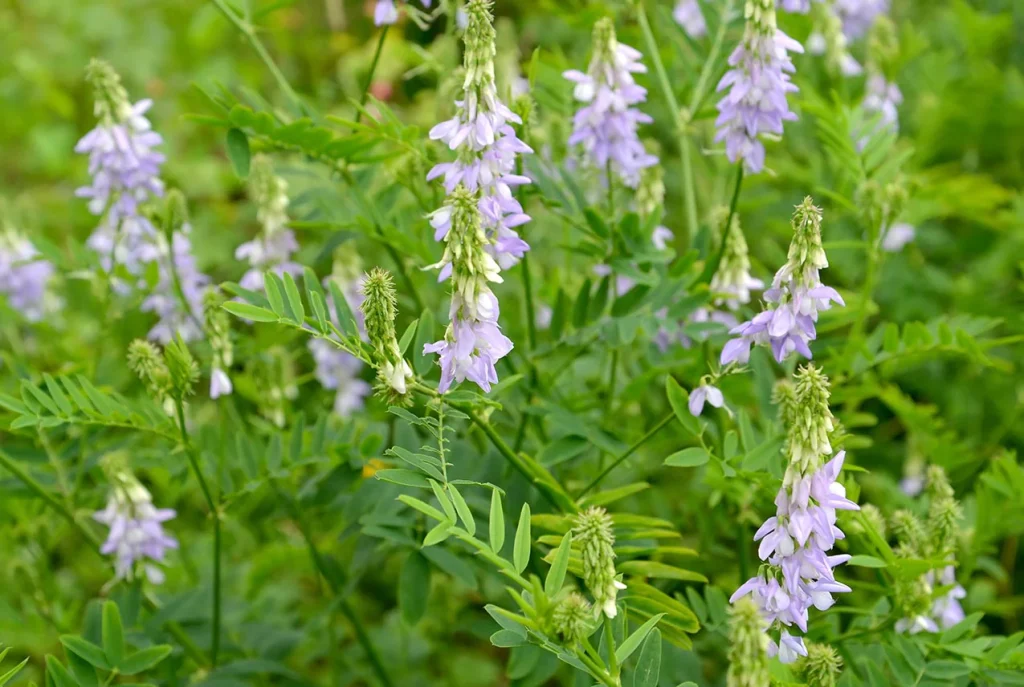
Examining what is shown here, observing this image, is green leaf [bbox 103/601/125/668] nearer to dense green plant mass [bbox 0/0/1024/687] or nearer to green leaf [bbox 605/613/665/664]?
dense green plant mass [bbox 0/0/1024/687]

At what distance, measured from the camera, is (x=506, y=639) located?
1.43 m

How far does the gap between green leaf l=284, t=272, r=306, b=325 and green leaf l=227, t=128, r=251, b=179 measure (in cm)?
45

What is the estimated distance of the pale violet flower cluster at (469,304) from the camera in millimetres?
1421

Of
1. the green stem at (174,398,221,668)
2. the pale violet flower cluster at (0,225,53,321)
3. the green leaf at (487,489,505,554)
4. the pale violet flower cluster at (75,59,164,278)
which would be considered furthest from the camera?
the pale violet flower cluster at (0,225,53,321)

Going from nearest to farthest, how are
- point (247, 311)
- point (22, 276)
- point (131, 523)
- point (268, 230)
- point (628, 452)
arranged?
point (247, 311)
point (628, 452)
point (131, 523)
point (268, 230)
point (22, 276)

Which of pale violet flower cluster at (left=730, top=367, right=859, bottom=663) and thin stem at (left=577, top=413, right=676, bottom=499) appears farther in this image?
thin stem at (left=577, top=413, right=676, bottom=499)

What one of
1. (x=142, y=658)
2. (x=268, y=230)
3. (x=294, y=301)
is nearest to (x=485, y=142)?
(x=294, y=301)

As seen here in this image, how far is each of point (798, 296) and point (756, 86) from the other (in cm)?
48

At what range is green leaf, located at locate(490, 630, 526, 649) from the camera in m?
1.39

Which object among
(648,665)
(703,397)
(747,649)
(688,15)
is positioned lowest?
(648,665)

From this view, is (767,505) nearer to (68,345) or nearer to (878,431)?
(878,431)

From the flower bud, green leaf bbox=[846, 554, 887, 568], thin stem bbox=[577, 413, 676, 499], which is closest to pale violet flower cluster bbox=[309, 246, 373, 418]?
thin stem bbox=[577, 413, 676, 499]

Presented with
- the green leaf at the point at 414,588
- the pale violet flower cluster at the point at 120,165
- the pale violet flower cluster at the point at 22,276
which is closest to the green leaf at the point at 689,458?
the green leaf at the point at 414,588

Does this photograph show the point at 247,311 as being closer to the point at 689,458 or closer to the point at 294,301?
the point at 294,301
